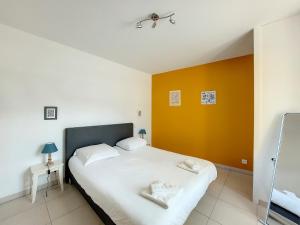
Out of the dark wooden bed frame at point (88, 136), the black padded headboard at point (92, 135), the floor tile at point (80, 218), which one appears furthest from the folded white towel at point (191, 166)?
the black padded headboard at point (92, 135)

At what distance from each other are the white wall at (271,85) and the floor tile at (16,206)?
3229mm

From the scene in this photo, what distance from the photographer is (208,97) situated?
346cm

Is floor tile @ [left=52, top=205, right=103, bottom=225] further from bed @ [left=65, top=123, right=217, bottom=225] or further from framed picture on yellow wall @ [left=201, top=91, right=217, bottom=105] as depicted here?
framed picture on yellow wall @ [left=201, top=91, right=217, bottom=105]

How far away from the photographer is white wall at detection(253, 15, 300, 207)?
1.84 metres

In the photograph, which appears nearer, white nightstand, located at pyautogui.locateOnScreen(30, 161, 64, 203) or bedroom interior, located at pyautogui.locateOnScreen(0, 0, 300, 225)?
bedroom interior, located at pyautogui.locateOnScreen(0, 0, 300, 225)

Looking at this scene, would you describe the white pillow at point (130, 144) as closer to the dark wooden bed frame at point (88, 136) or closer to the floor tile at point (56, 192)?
the dark wooden bed frame at point (88, 136)

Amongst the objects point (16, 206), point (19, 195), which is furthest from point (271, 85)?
point (19, 195)

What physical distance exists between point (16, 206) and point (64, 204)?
631 millimetres

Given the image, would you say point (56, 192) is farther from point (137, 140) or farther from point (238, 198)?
point (238, 198)

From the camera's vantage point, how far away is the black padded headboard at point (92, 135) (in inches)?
102

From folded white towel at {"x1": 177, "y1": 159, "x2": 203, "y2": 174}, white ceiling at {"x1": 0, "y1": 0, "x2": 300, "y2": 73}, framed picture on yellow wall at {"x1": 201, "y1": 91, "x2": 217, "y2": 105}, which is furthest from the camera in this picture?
framed picture on yellow wall at {"x1": 201, "y1": 91, "x2": 217, "y2": 105}

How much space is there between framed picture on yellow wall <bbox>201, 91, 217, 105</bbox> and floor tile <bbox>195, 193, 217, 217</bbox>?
2031 millimetres

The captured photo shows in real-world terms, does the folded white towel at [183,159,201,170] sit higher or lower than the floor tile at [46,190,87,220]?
higher

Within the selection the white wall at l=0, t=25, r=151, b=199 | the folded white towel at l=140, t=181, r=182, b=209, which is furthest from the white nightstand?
the folded white towel at l=140, t=181, r=182, b=209
